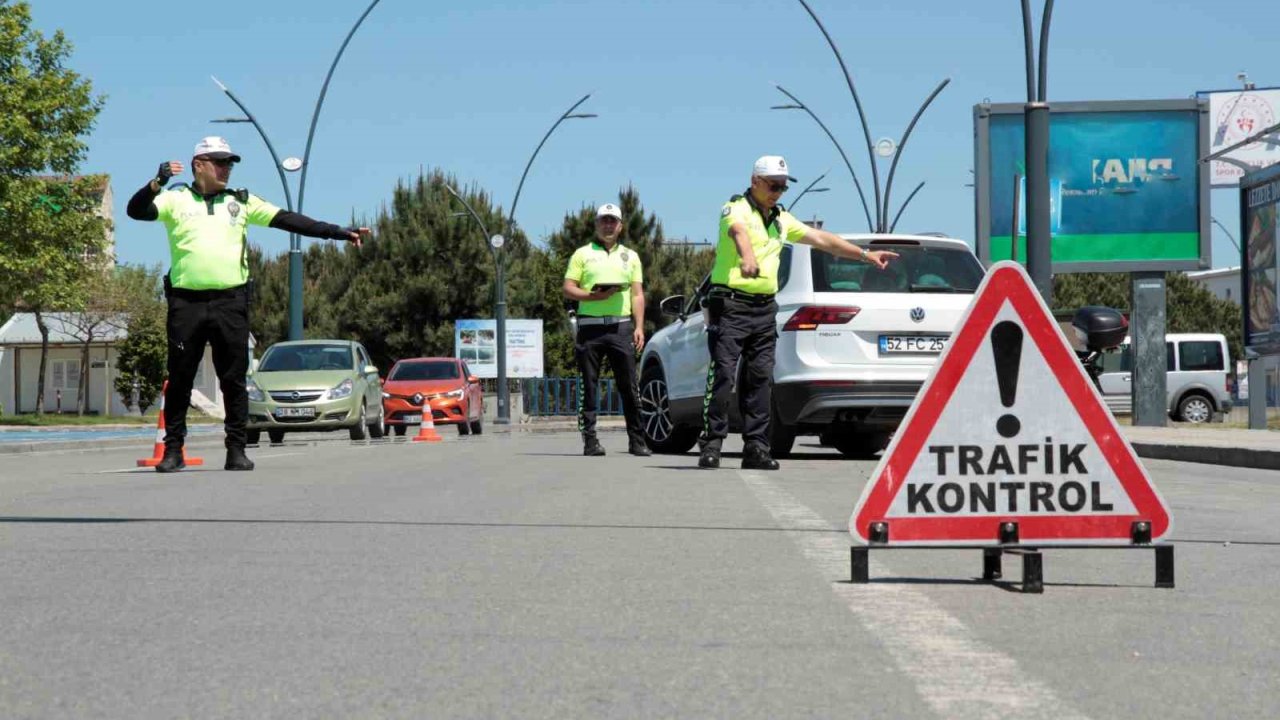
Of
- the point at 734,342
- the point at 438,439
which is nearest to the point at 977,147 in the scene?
the point at 438,439

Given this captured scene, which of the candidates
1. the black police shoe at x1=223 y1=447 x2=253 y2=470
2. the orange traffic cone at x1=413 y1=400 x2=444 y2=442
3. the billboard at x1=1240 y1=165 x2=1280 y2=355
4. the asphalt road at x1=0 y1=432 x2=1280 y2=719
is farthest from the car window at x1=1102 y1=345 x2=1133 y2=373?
the asphalt road at x1=0 y1=432 x2=1280 y2=719

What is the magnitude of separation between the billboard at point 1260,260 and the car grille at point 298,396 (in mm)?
12148

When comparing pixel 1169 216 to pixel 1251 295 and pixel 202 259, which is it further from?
pixel 202 259

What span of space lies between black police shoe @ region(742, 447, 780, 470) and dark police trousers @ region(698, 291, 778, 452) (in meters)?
0.04

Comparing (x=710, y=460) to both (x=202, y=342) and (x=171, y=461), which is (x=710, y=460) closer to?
(x=202, y=342)

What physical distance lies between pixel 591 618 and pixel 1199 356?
35.6 meters

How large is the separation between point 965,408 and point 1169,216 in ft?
94.9

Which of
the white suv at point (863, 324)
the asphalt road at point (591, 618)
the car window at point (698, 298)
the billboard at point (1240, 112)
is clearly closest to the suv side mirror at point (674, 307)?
the car window at point (698, 298)

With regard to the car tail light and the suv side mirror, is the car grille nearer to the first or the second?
the suv side mirror

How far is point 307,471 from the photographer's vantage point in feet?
39.8

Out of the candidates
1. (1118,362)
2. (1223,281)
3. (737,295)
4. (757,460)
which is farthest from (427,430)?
(1223,281)

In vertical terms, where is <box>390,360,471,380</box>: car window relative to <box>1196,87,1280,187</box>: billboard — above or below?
below

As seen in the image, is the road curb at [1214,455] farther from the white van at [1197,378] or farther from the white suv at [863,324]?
the white van at [1197,378]

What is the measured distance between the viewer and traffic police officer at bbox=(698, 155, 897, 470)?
445 inches
